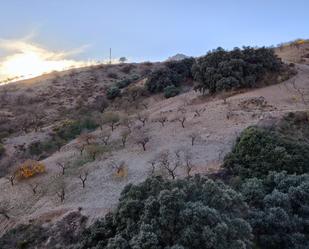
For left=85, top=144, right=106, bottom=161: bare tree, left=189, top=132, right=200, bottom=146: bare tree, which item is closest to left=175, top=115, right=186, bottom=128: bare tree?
left=189, top=132, right=200, bottom=146: bare tree

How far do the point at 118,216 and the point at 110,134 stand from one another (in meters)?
18.3

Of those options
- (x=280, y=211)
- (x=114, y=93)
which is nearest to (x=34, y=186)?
(x=280, y=211)

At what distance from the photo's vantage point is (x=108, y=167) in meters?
29.3

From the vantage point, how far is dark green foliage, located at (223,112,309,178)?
25.0 meters

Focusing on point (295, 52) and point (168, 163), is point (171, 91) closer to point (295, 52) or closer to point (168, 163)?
point (295, 52)

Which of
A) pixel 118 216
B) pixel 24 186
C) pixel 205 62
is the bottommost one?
pixel 24 186

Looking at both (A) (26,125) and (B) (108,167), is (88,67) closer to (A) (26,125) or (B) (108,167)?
(A) (26,125)

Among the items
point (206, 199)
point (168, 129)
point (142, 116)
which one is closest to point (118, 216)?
point (206, 199)

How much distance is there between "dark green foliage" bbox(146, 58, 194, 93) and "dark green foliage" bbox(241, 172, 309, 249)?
30572mm

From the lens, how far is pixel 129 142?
33156 mm

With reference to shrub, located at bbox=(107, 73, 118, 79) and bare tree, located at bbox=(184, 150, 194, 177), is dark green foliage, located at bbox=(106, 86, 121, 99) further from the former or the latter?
bare tree, located at bbox=(184, 150, 194, 177)

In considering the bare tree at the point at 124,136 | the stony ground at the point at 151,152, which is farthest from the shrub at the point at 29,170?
the bare tree at the point at 124,136

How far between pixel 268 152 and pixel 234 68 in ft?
56.7

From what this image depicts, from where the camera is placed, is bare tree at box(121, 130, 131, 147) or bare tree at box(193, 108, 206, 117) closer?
bare tree at box(121, 130, 131, 147)
